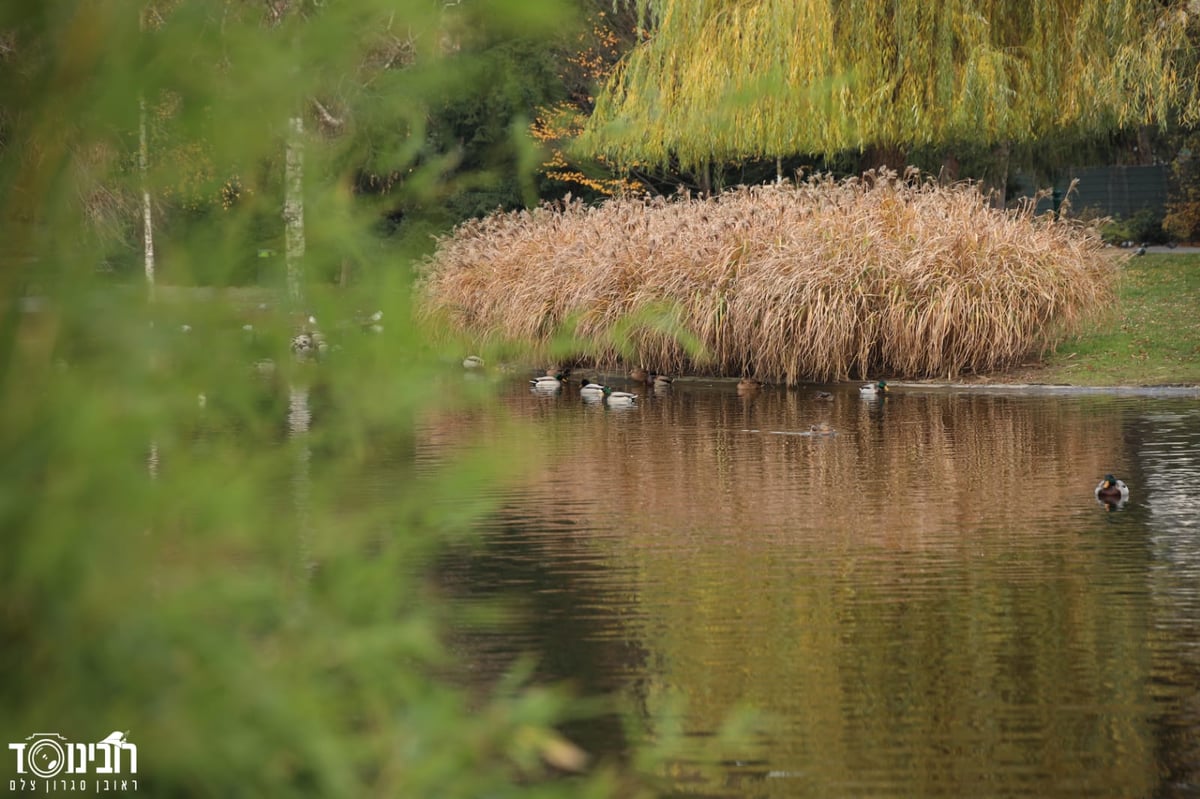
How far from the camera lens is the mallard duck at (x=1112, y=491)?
1073 cm

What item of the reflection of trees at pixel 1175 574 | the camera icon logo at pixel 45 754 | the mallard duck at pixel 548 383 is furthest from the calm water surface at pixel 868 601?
the mallard duck at pixel 548 383

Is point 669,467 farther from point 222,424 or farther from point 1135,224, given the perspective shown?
point 1135,224

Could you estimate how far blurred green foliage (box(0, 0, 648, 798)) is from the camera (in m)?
1.97

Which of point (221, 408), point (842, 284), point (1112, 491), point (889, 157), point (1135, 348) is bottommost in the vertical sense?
point (1112, 491)

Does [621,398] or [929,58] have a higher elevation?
[929,58]

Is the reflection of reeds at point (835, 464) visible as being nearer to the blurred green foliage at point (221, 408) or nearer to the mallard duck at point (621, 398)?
the mallard duck at point (621, 398)

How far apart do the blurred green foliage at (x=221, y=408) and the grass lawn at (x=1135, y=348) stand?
1761cm

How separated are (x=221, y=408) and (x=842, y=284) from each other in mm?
17902

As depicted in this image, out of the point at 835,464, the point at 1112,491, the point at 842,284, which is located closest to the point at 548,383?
the point at 842,284

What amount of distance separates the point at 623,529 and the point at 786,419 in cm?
670

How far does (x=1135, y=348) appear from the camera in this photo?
2091 cm

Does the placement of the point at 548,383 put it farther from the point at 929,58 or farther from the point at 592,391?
the point at 929,58

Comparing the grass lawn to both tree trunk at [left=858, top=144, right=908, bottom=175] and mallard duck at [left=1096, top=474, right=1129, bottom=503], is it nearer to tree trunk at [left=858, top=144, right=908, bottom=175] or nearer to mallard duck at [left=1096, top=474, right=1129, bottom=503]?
tree trunk at [left=858, top=144, right=908, bottom=175]

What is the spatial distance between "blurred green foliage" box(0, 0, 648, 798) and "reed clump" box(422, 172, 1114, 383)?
16249 millimetres
